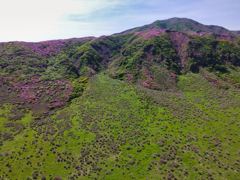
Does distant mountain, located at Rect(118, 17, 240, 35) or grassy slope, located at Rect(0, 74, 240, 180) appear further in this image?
distant mountain, located at Rect(118, 17, 240, 35)

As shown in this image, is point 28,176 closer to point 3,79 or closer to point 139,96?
point 139,96

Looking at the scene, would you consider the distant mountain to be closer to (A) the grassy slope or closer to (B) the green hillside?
(B) the green hillside

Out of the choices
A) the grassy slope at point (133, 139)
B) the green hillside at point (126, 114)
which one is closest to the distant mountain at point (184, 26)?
the green hillside at point (126, 114)

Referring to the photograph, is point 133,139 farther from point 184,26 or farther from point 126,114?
point 184,26

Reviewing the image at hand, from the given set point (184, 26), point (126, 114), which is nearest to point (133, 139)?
point (126, 114)

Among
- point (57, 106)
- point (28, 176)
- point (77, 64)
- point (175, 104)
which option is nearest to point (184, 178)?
point (175, 104)

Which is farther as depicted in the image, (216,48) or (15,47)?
(216,48)

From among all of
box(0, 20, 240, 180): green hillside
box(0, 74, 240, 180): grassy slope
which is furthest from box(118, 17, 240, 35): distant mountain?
box(0, 74, 240, 180): grassy slope

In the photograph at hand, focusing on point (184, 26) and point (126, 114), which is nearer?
point (126, 114)
